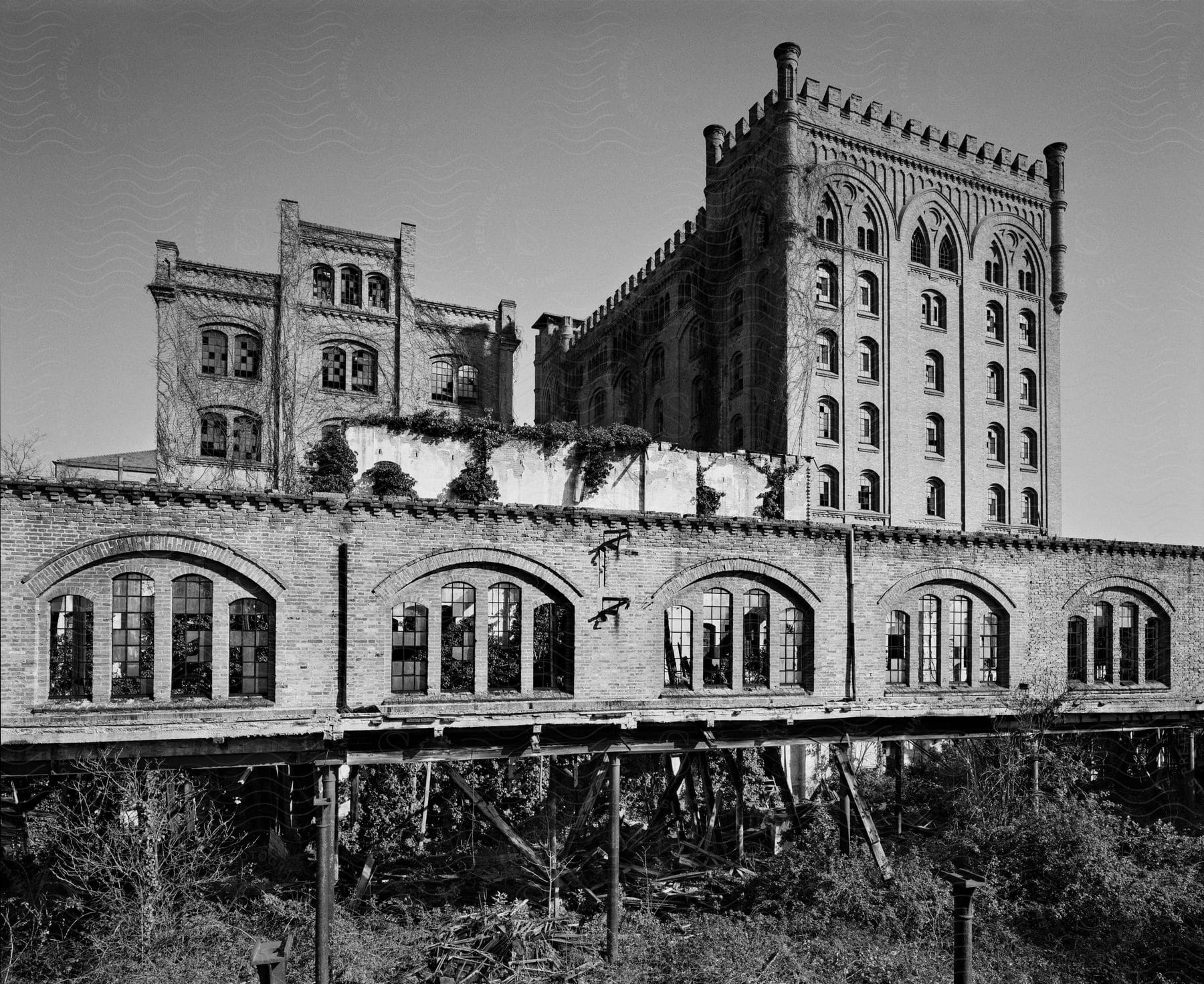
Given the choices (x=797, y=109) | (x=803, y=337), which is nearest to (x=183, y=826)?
Answer: (x=803, y=337)

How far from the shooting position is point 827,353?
31.5 meters

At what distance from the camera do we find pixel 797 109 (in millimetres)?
30875

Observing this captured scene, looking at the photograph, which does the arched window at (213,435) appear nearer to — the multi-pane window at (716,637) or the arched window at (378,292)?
the arched window at (378,292)

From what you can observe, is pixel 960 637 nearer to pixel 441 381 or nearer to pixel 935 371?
pixel 935 371

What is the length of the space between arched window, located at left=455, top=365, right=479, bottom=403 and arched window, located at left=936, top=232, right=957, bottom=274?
→ 19.5 m

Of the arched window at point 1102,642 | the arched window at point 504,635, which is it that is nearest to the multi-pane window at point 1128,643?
the arched window at point 1102,642

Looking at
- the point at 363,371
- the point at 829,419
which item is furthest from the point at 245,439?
the point at 829,419

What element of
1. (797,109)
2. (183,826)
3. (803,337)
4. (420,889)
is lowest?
(420,889)

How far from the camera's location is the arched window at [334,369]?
31.4 m

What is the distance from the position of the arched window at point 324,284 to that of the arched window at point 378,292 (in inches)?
55.4

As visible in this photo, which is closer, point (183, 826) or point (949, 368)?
point (183, 826)

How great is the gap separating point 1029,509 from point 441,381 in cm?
2489

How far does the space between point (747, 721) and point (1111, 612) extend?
10805 millimetres

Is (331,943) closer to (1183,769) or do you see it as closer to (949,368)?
(1183,769)
